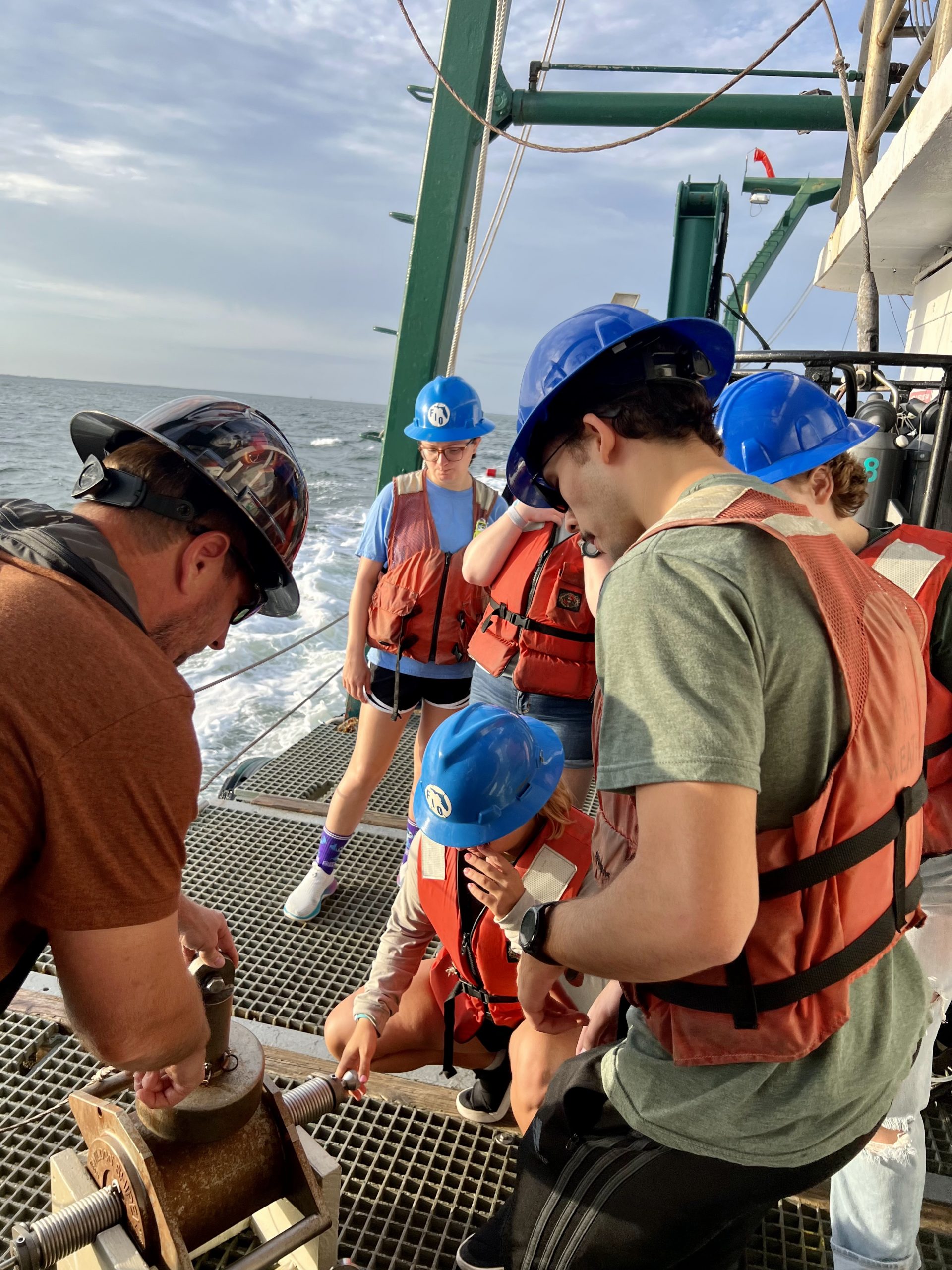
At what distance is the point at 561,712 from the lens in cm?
327

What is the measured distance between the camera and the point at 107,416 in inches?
61.5

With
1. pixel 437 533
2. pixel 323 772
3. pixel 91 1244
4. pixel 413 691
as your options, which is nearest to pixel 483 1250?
pixel 91 1244

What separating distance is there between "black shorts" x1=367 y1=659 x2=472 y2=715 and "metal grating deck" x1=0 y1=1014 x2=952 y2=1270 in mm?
1495

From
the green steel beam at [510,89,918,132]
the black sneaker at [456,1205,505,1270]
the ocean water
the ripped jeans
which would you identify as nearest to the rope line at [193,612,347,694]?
the ocean water

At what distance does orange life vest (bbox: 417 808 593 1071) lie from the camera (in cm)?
225

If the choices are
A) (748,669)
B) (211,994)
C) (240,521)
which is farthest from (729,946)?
(240,521)

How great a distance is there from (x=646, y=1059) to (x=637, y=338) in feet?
3.47

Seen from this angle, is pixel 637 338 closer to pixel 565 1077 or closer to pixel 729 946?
pixel 729 946

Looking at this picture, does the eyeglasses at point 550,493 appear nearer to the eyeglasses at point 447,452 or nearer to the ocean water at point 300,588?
the ocean water at point 300,588

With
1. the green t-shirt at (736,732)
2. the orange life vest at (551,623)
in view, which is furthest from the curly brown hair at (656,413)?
the orange life vest at (551,623)

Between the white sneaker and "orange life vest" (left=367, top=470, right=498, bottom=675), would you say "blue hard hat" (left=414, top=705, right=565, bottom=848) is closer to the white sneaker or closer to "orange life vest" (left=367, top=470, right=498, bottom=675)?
"orange life vest" (left=367, top=470, right=498, bottom=675)

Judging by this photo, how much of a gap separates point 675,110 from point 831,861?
21.2 feet

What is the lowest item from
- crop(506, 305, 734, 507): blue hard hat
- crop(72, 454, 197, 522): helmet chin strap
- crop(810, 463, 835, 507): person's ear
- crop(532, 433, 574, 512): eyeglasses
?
crop(72, 454, 197, 522): helmet chin strap

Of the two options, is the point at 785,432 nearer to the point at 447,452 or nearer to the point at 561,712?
the point at 561,712
